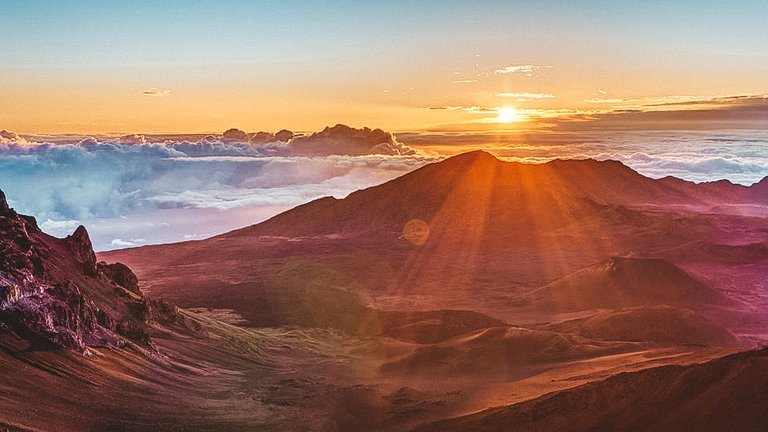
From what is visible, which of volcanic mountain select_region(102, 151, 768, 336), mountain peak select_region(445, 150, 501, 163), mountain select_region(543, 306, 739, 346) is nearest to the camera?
mountain select_region(543, 306, 739, 346)

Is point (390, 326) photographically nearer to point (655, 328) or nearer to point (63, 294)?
point (655, 328)

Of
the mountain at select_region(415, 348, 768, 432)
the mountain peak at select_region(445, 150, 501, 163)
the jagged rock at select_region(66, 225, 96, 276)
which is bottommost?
the mountain at select_region(415, 348, 768, 432)

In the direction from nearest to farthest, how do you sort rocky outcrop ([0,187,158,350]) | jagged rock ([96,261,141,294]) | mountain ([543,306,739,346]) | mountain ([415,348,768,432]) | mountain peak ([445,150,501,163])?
1. mountain ([415,348,768,432])
2. rocky outcrop ([0,187,158,350])
3. jagged rock ([96,261,141,294])
4. mountain ([543,306,739,346])
5. mountain peak ([445,150,501,163])

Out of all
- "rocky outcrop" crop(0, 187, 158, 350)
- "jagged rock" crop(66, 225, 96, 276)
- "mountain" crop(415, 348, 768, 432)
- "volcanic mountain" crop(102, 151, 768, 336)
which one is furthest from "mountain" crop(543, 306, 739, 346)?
"jagged rock" crop(66, 225, 96, 276)

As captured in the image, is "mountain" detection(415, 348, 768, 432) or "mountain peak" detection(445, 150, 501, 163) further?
"mountain peak" detection(445, 150, 501, 163)

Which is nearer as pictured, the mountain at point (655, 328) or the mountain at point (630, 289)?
the mountain at point (655, 328)

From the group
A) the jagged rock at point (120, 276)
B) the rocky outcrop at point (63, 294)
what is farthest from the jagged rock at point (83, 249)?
the jagged rock at point (120, 276)

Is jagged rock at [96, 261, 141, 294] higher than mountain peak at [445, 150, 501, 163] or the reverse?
the reverse

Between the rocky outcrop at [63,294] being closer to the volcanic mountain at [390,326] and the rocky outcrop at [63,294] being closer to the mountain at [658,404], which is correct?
the volcanic mountain at [390,326]

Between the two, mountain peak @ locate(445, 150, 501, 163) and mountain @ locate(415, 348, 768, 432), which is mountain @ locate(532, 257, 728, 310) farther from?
mountain peak @ locate(445, 150, 501, 163)
